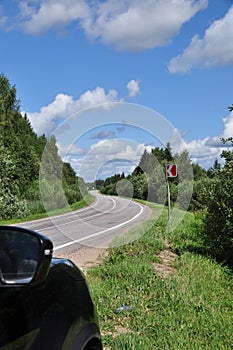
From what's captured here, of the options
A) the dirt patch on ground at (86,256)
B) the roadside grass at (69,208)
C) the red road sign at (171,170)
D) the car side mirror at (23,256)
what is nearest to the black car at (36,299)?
the car side mirror at (23,256)

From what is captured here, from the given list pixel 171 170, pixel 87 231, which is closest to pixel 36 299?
pixel 171 170

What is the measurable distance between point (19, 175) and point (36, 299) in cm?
3381

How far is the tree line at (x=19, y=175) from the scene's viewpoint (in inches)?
506

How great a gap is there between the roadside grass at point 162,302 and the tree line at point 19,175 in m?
4.05

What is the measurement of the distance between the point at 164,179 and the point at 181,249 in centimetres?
322

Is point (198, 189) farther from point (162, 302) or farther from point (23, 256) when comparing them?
point (23, 256)

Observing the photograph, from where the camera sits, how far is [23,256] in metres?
1.84

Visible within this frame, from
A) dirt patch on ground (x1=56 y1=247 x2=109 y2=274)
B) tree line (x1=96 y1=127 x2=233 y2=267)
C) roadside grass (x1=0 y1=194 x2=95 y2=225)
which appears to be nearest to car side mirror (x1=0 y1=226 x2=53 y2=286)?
dirt patch on ground (x1=56 y1=247 x2=109 y2=274)

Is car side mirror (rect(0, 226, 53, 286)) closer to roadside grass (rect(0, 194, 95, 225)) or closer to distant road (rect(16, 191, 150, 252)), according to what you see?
distant road (rect(16, 191, 150, 252))

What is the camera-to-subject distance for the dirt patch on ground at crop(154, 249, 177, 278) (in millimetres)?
7605

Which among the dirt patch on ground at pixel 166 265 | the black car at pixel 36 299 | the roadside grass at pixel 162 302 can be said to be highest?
the black car at pixel 36 299

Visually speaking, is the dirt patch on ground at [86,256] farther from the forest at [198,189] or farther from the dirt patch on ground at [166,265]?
the forest at [198,189]

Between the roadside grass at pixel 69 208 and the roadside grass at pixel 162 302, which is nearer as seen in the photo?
the roadside grass at pixel 162 302

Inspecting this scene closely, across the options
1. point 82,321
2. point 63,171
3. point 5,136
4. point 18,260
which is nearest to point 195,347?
point 82,321
